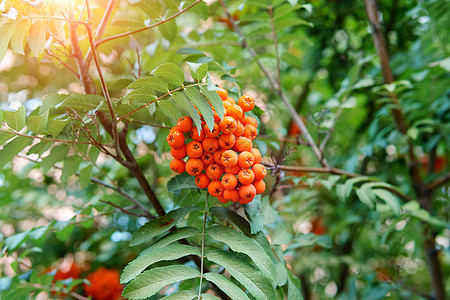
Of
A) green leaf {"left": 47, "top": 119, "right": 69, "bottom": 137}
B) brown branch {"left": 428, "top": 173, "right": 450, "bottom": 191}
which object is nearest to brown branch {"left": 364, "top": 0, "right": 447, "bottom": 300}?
brown branch {"left": 428, "top": 173, "right": 450, "bottom": 191}

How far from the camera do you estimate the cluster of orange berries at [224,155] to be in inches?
24.8

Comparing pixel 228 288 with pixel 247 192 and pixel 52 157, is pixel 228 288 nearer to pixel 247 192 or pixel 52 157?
pixel 247 192

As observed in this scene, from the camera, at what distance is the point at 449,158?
6.61 feet

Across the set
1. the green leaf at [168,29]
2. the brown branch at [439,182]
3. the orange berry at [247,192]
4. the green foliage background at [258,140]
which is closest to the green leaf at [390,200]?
the green foliage background at [258,140]

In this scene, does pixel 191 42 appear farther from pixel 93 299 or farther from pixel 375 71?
pixel 93 299

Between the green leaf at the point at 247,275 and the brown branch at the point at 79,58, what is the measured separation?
1.56 ft

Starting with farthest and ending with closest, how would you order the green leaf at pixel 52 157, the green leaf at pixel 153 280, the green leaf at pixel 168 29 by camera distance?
the green leaf at pixel 168 29
the green leaf at pixel 52 157
the green leaf at pixel 153 280

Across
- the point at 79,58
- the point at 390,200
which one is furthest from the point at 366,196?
the point at 79,58

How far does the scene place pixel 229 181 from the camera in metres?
0.63

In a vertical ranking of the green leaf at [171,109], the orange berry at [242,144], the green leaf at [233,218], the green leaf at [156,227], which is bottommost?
the green leaf at [233,218]

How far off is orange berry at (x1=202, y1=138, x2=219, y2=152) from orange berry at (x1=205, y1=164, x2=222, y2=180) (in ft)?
0.11

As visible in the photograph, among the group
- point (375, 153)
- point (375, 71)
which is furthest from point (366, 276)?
point (375, 71)

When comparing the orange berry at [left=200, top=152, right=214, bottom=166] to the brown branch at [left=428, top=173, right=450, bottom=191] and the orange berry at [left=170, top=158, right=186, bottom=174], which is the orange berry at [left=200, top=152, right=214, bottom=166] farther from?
the brown branch at [left=428, top=173, right=450, bottom=191]

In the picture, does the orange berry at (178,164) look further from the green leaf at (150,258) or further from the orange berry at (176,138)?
the green leaf at (150,258)
